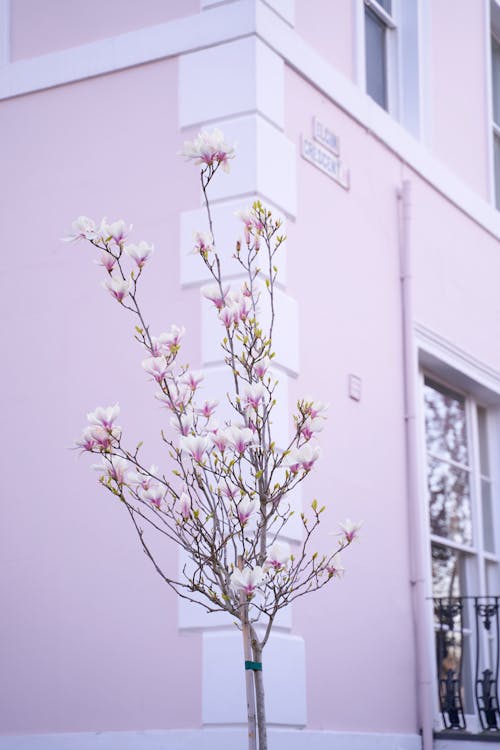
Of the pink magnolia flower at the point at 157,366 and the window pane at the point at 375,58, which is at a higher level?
the window pane at the point at 375,58

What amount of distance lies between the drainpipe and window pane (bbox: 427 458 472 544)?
22.8 inches

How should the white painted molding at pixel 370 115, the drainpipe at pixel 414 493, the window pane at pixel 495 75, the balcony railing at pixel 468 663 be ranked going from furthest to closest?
the window pane at pixel 495 75 → the balcony railing at pixel 468 663 → the drainpipe at pixel 414 493 → the white painted molding at pixel 370 115

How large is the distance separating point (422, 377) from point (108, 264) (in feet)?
13.2

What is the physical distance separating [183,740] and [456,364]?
121 inches

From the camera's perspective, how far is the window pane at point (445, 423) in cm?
795

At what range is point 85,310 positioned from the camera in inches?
255

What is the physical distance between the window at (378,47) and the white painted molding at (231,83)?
1.58m

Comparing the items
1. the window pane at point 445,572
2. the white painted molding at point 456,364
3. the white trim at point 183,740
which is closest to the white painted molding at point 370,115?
the white painted molding at point 456,364

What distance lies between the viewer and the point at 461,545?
7.97 m

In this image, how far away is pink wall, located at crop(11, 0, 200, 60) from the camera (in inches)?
265

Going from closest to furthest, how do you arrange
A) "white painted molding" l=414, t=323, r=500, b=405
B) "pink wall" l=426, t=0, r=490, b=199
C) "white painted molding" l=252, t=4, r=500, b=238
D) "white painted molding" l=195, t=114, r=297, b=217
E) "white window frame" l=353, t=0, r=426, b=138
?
1. "white painted molding" l=195, t=114, r=297, b=217
2. "white painted molding" l=252, t=4, r=500, b=238
3. "white painted molding" l=414, t=323, r=500, b=405
4. "white window frame" l=353, t=0, r=426, b=138
5. "pink wall" l=426, t=0, r=490, b=199

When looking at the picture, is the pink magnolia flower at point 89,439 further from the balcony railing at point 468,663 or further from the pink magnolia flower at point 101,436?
the balcony railing at point 468,663

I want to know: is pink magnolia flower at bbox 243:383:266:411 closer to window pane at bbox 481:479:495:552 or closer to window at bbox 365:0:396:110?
window at bbox 365:0:396:110

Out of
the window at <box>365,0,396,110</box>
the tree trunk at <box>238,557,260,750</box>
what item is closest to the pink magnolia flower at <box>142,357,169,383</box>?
the tree trunk at <box>238,557,260,750</box>
